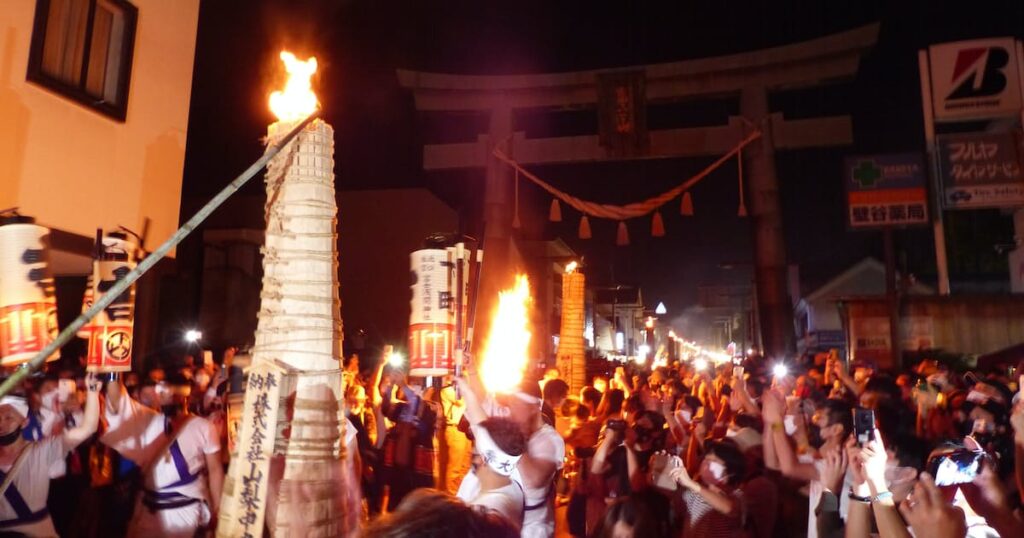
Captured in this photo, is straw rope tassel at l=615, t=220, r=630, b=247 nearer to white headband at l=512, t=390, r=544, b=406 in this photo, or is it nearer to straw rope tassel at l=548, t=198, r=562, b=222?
straw rope tassel at l=548, t=198, r=562, b=222

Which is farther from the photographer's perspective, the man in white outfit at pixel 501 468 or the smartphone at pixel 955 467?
the man in white outfit at pixel 501 468

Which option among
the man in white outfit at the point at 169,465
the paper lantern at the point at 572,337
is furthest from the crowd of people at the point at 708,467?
the paper lantern at the point at 572,337

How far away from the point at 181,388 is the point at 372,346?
14.4 meters

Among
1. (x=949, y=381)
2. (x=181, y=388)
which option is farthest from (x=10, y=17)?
(x=949, y=381)

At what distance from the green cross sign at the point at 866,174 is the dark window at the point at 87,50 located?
17998 mm

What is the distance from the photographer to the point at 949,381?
9.58 m

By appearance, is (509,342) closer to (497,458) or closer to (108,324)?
(108,324)

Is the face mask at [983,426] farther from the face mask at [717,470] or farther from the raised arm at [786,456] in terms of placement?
the face mask at [717,470]

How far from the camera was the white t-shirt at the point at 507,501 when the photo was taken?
345 centimetres

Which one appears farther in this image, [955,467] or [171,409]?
[171,409]

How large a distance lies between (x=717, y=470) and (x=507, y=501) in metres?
1.43

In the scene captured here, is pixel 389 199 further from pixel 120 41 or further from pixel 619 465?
pixel 619 465

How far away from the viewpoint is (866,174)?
18703mm

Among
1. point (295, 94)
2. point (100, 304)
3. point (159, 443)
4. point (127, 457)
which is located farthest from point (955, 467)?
point (127, 457)
